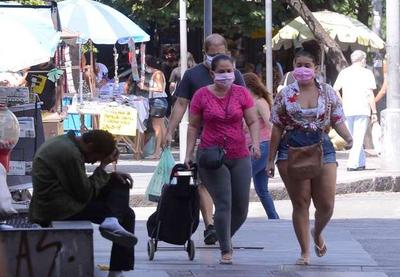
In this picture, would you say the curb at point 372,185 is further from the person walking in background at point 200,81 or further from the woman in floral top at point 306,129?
the woman in floral top at point 306,129

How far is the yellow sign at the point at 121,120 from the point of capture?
20453mm

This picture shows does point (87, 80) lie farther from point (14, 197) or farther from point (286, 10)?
point (14, 197)

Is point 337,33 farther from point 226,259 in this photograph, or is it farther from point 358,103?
point 226,259

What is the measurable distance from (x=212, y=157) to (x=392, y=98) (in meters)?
8.57

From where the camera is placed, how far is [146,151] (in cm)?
2200

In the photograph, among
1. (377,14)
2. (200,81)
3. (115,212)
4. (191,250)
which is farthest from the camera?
(377,14)

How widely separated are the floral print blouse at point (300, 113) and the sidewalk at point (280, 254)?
1131mm

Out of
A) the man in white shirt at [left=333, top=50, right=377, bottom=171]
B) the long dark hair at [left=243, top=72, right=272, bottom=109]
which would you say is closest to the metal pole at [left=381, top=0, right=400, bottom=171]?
the man in white shirt at [left=333, top=50, right=377, bottom=171]

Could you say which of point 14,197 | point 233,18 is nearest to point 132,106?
point 233,18

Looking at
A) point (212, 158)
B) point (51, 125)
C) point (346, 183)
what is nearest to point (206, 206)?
point (212, 158)

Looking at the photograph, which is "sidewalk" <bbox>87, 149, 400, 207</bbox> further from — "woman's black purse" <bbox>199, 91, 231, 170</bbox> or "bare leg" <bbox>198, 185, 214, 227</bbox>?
"woman's black purse" <bbox>199, 91, 231, 170</bbox>

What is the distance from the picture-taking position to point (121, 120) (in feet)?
67.4

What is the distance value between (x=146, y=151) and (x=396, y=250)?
11.8 metres

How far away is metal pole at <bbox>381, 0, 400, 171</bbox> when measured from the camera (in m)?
17.3
